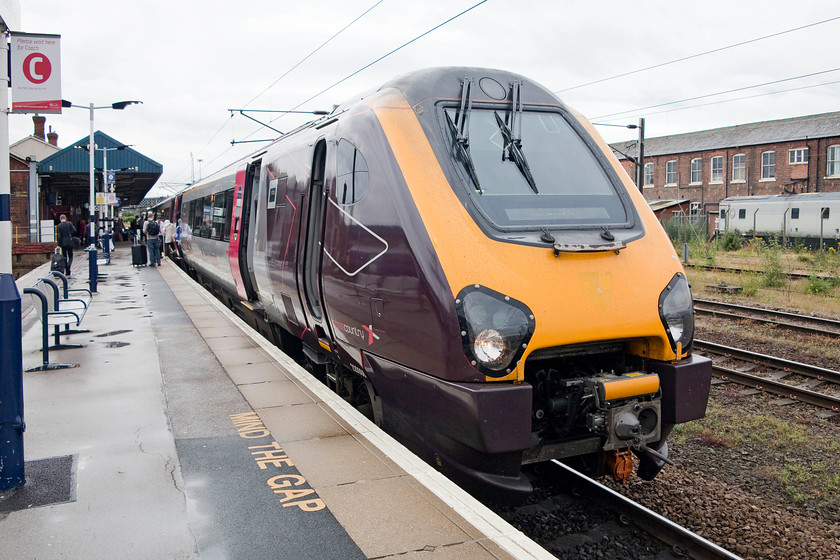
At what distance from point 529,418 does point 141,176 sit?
41778 mm

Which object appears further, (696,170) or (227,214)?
(696,170)

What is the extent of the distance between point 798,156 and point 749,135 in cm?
419

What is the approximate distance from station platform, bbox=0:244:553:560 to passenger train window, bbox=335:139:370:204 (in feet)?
5.93

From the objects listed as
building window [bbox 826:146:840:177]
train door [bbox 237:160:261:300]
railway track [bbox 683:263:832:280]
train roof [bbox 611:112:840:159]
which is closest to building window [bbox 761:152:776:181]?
train roof [bbox 611:112:840:159]

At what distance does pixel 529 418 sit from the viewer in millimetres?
3982

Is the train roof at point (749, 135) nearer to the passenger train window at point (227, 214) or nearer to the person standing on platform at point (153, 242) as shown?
the person standing on platform at point (153, 242)

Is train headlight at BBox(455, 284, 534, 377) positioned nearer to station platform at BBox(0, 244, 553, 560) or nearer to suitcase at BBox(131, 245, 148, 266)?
station platform at BBox(0, 244, 553, 560)

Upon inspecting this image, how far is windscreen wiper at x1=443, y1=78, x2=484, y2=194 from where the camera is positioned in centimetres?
476

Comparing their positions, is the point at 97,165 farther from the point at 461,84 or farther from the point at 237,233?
the point at 461,84

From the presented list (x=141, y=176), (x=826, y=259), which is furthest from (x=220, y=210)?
(x=141, y=176)

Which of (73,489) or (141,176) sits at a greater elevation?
(141,176)

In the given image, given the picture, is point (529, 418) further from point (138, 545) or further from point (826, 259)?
point (826, 259)

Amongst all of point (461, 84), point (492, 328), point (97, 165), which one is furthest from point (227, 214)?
point (97, 165)

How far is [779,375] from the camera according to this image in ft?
30.9
